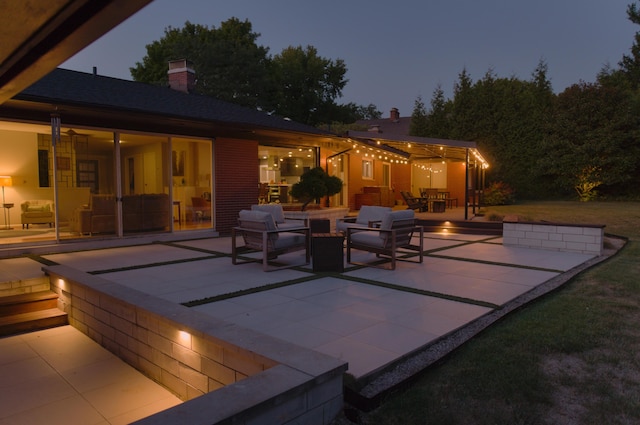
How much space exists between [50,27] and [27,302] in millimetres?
4385

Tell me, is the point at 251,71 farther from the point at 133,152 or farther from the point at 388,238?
the point at 388,238

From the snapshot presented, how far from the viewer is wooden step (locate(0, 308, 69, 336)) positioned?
4730mm

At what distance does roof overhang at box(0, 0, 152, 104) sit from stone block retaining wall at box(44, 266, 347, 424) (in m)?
1.73

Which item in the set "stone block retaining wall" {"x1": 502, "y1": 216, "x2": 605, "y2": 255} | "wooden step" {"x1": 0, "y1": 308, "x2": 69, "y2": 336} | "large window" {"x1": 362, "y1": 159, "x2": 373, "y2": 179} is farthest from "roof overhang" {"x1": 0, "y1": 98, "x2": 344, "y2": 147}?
"stone block retaining wall" {"x1": 502, "y1": 216, "x2": 605, "y2": 255}

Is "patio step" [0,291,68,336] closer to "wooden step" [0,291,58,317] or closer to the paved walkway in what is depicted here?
"wooden step" [0,291,58,317]

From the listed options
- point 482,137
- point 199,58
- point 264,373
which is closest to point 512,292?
point 264,373

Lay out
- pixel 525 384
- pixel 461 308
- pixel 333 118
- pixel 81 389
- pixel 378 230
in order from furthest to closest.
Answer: pixel 333 118, pixel 378 230, pixel 461 308, pixel 81 389, pixel 525 384

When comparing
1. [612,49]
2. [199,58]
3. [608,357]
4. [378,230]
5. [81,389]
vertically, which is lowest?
[81,389]

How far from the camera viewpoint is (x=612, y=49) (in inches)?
2837

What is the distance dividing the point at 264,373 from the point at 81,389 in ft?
7.06

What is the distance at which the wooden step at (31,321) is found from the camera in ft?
15.5

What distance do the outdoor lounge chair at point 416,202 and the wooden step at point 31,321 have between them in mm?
11824

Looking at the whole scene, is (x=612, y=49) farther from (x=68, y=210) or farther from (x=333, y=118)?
(x=68, y=210)

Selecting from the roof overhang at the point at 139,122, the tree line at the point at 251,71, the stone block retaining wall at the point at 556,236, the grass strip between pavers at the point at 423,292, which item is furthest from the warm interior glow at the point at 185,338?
the tree line at the point at 251,71
